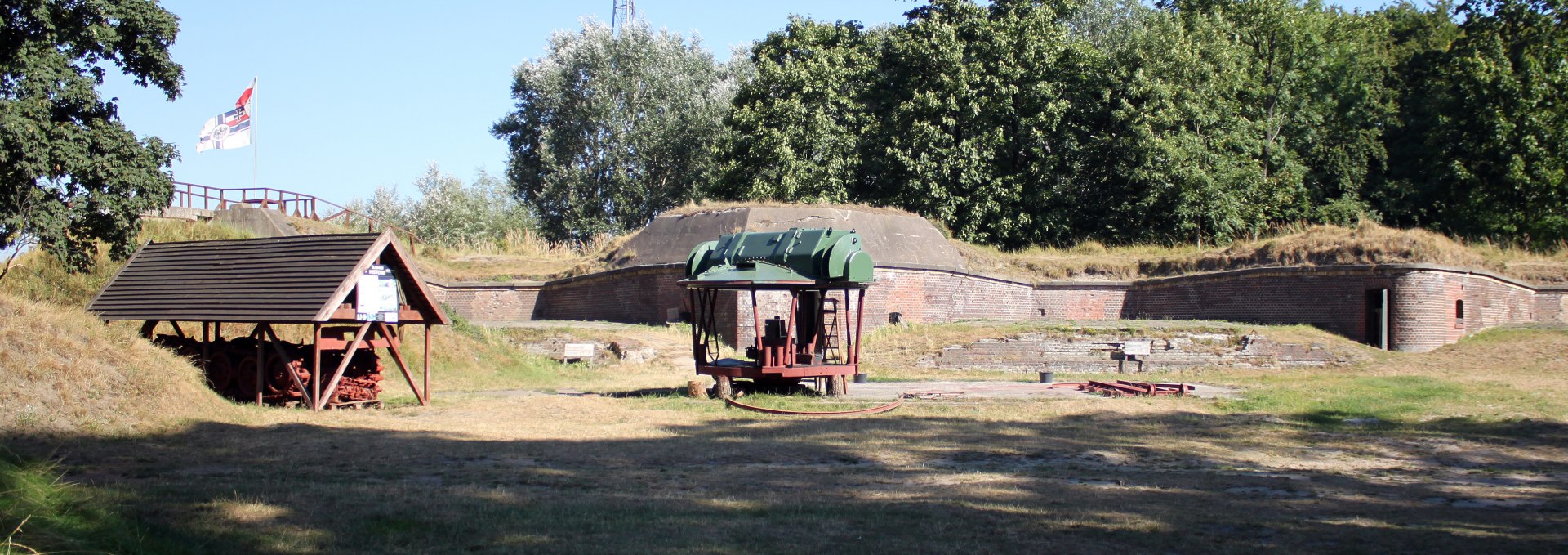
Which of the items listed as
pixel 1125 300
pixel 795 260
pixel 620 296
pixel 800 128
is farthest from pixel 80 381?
pixel 800 128

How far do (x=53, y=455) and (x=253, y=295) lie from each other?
6.50 meters

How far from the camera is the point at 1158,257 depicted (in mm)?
35000

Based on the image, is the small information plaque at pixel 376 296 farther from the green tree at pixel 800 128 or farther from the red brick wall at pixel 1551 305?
the red brick wall at pixel 1551 305

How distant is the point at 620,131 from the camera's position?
54094 mm

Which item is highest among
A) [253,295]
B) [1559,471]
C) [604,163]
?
[604,163]

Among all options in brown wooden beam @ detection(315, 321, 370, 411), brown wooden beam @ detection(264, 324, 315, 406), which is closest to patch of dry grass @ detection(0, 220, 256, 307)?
brown wooden beam @ detection(264, 324, 315, 406)

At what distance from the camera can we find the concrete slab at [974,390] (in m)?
19.5

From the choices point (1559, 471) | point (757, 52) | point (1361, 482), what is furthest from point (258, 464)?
point (757, 52)

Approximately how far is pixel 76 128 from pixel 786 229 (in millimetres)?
17214

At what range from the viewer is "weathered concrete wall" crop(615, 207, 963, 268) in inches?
1257

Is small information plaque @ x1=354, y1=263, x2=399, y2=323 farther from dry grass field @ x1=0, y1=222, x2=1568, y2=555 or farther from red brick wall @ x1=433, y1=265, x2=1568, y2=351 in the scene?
red brick wall @ x1=433, y1=265, x2=1568, y2=351

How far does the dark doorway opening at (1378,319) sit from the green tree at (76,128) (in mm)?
27297

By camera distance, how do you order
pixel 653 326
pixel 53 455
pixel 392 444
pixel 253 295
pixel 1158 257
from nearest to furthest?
1. pixel 53 455
2. pixel 392 444
3. pixel 253 295
4. pixel 653 326
5. pixel 1158 257

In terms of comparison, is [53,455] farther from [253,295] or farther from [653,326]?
[653,326]
